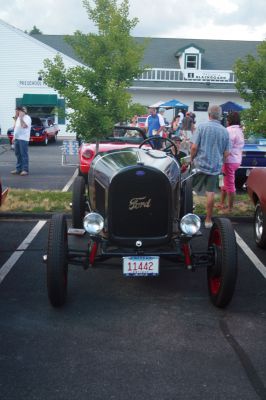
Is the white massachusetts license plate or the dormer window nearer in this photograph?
the white massachusetts license plate

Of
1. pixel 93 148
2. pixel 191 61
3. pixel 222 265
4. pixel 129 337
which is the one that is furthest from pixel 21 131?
pixel 191 61

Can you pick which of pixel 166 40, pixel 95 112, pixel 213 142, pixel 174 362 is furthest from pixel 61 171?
pixel 166 40

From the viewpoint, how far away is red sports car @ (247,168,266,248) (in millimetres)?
6688

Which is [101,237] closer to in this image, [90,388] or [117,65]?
[90,388]

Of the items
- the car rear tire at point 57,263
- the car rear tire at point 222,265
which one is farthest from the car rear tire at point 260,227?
the car rear tire at point 57,263

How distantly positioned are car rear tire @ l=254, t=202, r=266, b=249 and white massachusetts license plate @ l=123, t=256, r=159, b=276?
245cm

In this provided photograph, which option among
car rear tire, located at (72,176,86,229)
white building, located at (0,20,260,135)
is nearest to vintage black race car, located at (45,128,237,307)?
car rear tire, located at (72,176,86,229)

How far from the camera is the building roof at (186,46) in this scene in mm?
39000

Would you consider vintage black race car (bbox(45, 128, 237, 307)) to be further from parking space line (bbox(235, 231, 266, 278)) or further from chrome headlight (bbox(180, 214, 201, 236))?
parking space line (bbox(235, 231, 266, 278))

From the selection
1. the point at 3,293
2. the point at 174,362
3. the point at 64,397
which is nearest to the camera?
the point at 64,397

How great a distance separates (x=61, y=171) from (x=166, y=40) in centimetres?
3045

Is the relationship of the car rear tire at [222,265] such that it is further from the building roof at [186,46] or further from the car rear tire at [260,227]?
the building roof at [186,46]

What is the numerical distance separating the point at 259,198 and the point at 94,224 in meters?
2.88

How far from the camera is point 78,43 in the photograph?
10398 millimetres
